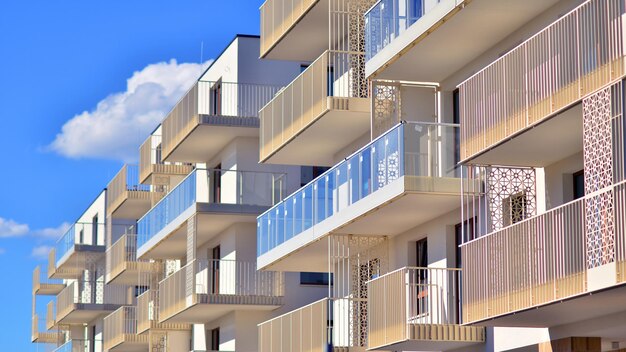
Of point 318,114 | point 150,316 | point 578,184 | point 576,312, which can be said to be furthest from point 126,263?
point 576,312

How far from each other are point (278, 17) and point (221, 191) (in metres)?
8.16

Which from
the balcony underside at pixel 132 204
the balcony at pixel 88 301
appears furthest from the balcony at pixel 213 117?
the balcony at pixel 88 301

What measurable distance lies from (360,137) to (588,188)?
595 inches

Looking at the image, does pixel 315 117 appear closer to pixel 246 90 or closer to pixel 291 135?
pixel 291 135

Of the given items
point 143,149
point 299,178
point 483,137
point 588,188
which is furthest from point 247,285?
point 588,188

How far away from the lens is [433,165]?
2694 centimetres

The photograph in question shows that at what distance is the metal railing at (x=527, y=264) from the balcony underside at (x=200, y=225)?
1809cm

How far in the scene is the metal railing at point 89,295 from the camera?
6488cm

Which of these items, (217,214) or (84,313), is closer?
(217,214)

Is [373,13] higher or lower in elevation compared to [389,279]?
higher

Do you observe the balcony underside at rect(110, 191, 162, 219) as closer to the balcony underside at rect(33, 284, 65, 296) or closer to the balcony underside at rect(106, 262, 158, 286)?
the balcony underside at rect(106, 262, 158, 286)

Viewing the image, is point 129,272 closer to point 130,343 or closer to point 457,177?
point 130,343

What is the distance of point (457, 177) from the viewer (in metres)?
26.9

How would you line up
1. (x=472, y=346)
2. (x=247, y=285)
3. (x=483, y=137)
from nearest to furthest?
(x=483, y=137), (x=472, y=346), (x=247, y=285)
